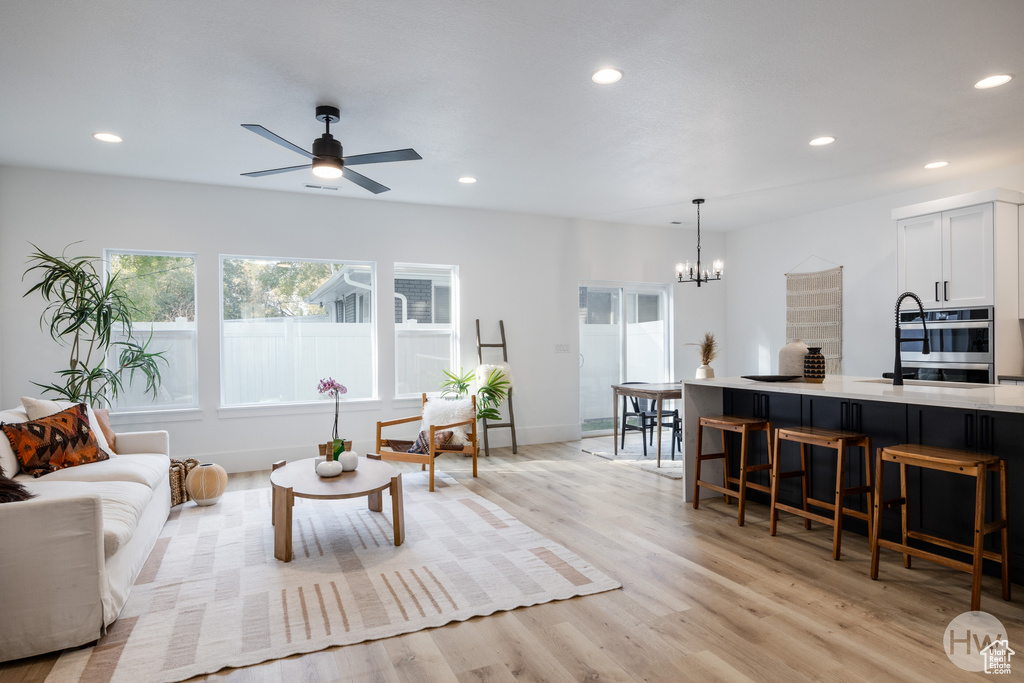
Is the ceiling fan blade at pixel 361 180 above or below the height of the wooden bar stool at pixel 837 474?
above

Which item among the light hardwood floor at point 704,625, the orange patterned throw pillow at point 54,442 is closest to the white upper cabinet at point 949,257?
the light hardwood floor at point 704,625

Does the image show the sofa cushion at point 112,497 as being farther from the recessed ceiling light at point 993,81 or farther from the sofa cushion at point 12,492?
the recessed ceiling light at point 993,81

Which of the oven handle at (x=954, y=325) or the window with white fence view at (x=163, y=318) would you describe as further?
the window with white fence view at (x=163, y=318)

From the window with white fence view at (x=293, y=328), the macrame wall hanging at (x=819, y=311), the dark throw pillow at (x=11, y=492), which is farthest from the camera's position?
the macrame wall hanging at (x=819, y=311)

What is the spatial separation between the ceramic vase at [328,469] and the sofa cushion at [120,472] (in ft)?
3.14

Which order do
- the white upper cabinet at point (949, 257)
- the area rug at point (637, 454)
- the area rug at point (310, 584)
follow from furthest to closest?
the area rug at point (637, 454), the white upper cabinet at point (949, 257), the area rug at point (310, 584)

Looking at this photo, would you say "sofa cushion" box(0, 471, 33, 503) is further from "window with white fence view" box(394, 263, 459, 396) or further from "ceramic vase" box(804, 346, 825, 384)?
"ceramic vase" box(804, 346, 825, 384)

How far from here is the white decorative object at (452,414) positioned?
513 cm

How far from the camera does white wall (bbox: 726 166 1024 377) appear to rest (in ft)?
19.2

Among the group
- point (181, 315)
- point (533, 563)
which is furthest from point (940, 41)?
point (181, 315)

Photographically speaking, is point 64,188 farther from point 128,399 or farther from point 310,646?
point 310,646

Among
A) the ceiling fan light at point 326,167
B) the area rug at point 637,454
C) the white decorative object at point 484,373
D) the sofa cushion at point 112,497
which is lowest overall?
the area rug at point 637,454

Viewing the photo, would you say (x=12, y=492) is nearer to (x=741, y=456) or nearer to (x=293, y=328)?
→ (x=293, y=328)

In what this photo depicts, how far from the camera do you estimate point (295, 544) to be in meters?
3.45
